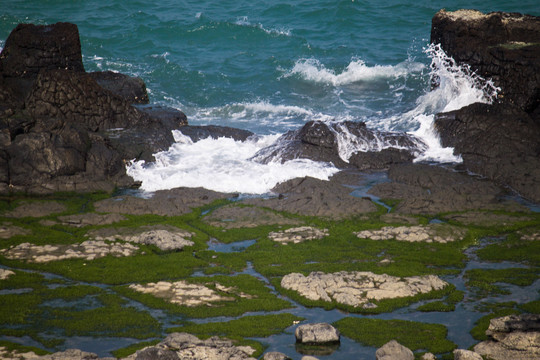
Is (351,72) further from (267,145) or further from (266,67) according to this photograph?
(267,145)

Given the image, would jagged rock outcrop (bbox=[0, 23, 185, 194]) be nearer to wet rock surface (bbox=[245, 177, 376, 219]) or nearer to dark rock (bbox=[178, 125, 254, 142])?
dark rock (bbox=[178, 125, 254, 142])

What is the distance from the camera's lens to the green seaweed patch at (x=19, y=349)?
38.5ft

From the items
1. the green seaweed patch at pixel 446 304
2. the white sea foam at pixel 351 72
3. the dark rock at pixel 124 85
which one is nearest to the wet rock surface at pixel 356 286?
the green seaweed patch at pixel 446 304

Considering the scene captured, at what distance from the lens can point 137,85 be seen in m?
31.1

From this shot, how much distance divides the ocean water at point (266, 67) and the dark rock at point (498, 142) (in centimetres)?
86

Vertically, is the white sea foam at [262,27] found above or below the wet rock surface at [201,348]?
above

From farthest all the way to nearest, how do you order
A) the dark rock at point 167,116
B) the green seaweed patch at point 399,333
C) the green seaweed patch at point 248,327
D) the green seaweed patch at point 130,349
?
the dark rock at point 167,116 < the green seaweed patch at point 248,327 < the green seaweed patch at point 399,333 < the green seaweed patch at point 130,349

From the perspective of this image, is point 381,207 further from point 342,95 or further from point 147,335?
point 342,95

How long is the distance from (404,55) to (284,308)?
1355 inches

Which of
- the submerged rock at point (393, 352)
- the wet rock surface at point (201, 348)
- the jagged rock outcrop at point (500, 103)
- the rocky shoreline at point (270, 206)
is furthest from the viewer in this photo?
the jagged rock outcrop at point (500, 103)

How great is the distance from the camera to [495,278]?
15.1 metres

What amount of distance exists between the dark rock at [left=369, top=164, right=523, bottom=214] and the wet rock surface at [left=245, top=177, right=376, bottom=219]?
45.7 inches

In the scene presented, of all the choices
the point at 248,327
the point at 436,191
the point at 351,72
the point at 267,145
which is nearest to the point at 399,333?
the point at 248,327

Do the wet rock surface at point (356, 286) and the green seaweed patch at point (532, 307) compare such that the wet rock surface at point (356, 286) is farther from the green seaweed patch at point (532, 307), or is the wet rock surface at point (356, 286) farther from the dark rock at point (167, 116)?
the dark rock at point (167, 116)
